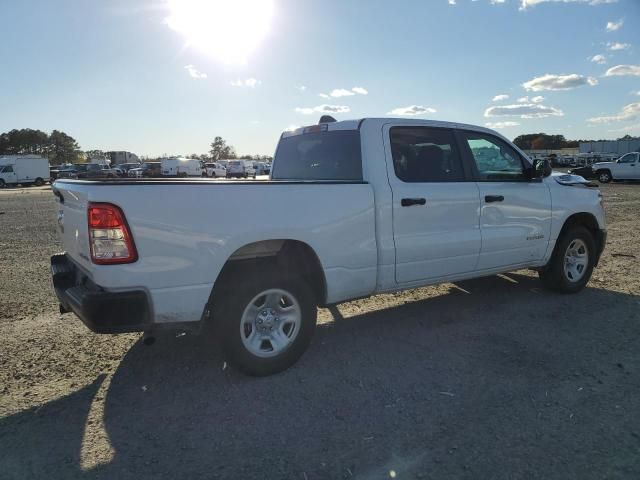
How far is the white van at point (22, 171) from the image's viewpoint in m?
42.1

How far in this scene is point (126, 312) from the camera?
298 centimetres

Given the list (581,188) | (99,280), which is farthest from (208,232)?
(581,188)

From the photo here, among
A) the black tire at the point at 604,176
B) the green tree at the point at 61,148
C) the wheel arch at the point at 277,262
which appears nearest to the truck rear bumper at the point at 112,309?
the wheel arch at the point at 277,262

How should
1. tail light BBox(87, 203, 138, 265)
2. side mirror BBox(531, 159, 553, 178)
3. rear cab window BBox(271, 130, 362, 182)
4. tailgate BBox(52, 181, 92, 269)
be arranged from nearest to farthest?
tail light BBox(87, 203, 138, 265)
tailgate BBox(52, 181, 92, 269)
rear cab window BBox(271, 130, 362, 182)
side mirror BBox(531, 159, 553, 178)

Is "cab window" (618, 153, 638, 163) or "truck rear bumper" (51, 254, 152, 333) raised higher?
"cab window" (618, 153, 638, 163)

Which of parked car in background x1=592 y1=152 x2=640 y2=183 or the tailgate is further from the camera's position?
parked car in background x1=592 y1=152 x2=640 y2=183

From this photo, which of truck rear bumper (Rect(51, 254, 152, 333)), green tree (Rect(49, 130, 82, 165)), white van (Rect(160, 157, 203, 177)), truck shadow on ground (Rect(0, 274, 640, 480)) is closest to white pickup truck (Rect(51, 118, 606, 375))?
truck rear bumper (Rect(51, 254, 152, 333))

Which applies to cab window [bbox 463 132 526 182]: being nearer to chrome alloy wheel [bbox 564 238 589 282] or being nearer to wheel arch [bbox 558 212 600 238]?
wheel arch [bbox 558 212 600 238]

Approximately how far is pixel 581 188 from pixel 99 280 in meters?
5.35

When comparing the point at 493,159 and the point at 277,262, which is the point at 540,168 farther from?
the point at 277,262

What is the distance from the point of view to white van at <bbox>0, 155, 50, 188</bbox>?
42125mm

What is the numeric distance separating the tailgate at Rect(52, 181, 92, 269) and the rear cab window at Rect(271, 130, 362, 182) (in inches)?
84.5

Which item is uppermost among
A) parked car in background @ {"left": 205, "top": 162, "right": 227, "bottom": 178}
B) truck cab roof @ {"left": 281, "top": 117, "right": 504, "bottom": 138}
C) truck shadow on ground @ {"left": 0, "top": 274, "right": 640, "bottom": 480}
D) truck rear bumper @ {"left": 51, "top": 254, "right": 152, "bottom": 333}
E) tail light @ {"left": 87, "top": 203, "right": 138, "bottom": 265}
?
parked car in background @ {"left": 205, "top": 162, "right": 227, "bottom": 178}

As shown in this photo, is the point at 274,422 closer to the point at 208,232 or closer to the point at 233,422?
the point at 233,422
